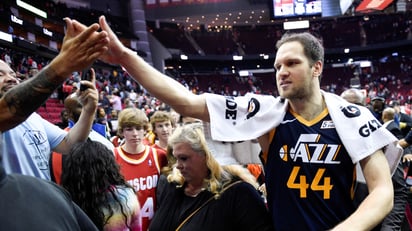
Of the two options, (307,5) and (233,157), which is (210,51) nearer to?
(307,5)

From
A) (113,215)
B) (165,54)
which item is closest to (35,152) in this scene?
(113,215)

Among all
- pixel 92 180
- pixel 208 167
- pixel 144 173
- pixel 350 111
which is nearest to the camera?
pixel 350 111

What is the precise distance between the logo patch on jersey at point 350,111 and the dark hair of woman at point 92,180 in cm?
126

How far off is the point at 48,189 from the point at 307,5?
29.9 metres

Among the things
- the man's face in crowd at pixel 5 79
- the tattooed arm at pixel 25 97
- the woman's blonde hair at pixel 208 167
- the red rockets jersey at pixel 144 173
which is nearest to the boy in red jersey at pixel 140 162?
the red rockets jersey at pixel 144 173

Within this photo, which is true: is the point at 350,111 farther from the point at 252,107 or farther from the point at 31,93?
the point at 31,93

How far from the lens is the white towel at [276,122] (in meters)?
1.71

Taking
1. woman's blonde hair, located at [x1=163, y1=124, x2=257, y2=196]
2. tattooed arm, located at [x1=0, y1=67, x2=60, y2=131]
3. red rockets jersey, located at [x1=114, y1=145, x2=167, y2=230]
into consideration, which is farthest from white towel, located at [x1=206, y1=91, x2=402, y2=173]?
red rockets jersey, located at [x1=114, y1=145, x2=167, y2=230]

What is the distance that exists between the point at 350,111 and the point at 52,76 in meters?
1.28

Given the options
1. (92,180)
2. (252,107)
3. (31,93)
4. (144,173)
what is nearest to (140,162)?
(144,173)

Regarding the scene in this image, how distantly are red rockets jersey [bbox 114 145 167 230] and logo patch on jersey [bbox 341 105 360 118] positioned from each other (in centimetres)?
180

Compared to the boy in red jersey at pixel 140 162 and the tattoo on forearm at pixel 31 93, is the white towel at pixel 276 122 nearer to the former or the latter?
the tattoo on forearm at pixel 31 93

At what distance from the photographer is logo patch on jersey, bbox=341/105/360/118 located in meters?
1.78

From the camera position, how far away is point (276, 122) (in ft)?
6.03
